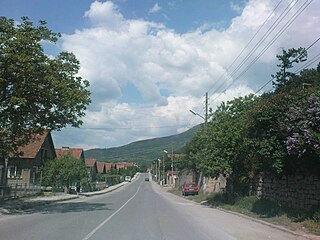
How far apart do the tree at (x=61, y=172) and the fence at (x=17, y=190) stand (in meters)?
4.89

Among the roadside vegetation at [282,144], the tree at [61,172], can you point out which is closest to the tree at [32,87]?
the roadside vegetation at [282,144]

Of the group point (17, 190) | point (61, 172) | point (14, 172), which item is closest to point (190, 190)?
point (61, 172)

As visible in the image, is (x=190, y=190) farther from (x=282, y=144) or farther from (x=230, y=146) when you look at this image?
(x=282, y=144)

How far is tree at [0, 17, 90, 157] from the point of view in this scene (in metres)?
20.8

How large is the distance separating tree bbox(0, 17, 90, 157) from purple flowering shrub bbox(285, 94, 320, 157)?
447 inches

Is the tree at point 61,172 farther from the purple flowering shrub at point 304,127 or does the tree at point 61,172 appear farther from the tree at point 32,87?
the purple flowering shrub at point 304,127

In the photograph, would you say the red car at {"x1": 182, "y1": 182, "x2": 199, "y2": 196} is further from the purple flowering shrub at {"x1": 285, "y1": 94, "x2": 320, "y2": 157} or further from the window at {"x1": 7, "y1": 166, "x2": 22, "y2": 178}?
the purple flowering shrub at {"x1": 285, "y1": 94, "x2": 320, "y2": 157}

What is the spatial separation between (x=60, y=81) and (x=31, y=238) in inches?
472

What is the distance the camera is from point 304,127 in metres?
16.0

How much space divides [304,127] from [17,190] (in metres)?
26.0

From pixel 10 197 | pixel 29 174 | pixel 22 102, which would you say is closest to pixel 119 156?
pixel 29 174

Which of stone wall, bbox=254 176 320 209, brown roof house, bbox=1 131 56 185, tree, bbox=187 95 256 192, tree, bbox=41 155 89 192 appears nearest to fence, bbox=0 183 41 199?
tree, bbox=41 155 89 192

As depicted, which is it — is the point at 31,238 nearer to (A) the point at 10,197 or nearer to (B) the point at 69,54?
(B) the point at 69,54

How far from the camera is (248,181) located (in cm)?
2948
